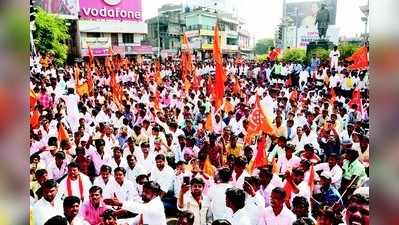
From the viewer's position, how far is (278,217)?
127 inches

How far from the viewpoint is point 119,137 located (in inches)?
245

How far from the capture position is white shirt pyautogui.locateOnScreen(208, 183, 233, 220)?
142 inches

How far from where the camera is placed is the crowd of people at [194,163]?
10.8ft

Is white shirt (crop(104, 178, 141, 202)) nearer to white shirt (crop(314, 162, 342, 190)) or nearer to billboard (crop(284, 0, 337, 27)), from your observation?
white shirt (crop(314, 162, 342, 190))

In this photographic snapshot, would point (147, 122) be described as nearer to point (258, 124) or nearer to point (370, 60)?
point (258, 124)

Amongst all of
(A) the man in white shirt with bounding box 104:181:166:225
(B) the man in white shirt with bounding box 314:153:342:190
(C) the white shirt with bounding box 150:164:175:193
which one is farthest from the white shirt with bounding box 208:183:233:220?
(B) the man in white shirt with bounding box 314:153:342:190

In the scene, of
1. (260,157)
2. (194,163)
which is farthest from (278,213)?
(194,163)

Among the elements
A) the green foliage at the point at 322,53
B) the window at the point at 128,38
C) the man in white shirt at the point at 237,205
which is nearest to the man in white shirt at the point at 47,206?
the man in white shirt at the point at 237,205

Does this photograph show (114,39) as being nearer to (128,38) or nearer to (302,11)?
(128,38)

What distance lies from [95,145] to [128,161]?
88 centimetres

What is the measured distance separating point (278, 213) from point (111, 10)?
84.3 feet

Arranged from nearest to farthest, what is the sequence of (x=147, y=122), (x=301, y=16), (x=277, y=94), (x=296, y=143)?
(x=296, y=143) < (x=147, y=122) < (x=277, y=94) < (x=301, y=16)
